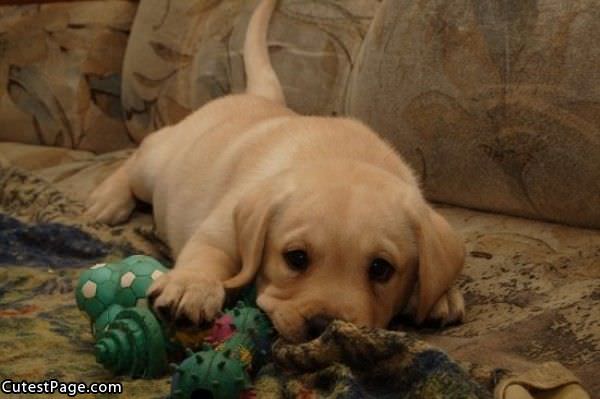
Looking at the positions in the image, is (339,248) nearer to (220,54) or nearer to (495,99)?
(495,99)

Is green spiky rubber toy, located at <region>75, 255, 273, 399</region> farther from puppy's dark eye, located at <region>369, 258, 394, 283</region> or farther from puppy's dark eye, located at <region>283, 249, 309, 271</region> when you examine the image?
puppy's dark eye, located at <region>369, 258, 394, 283</region>

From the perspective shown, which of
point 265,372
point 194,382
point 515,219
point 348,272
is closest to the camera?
point 194,382

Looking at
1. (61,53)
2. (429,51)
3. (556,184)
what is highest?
(429,51)

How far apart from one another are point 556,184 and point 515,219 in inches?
6.5

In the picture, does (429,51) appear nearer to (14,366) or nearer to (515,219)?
(515,219)

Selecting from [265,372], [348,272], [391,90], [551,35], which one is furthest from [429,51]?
[265,372]

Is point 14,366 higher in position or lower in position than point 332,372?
lower

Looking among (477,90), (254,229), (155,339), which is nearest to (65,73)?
(477,90)

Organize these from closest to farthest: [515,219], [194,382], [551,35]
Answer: [194,382], [551,35], [515,219]

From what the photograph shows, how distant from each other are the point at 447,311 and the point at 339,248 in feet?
0.91

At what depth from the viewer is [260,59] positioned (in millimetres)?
2998

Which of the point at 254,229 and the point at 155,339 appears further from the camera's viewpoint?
the point at 254,229

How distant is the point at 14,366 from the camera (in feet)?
5.24

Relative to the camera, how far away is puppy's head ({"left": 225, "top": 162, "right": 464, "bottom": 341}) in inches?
66.5
